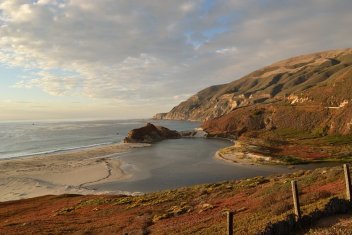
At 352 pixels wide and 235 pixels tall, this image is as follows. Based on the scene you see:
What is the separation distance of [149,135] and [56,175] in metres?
79.2

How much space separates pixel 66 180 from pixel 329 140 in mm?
75282

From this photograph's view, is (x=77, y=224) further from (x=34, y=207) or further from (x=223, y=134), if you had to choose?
(x=223, y=134)

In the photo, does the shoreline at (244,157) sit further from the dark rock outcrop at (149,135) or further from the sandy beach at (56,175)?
the dark rock outcrop at (149,135)

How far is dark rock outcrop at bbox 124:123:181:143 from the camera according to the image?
146 meters

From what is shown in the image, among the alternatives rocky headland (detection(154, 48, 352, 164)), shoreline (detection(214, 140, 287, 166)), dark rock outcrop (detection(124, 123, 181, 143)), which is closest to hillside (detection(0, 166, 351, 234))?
shoreline (detection(214, 140, 287, 166))

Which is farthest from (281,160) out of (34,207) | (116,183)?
(34,207)

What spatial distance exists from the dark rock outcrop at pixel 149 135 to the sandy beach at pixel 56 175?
42.3 m

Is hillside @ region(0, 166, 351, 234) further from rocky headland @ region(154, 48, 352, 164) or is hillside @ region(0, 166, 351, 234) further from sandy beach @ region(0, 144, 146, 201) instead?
rocky headland @ region(154, 48, 352, 164)

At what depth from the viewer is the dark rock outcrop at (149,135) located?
14550cm

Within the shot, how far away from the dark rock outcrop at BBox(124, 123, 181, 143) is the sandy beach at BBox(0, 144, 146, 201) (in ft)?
139

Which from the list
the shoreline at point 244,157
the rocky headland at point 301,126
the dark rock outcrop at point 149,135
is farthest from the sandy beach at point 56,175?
the dark rock outcrop at point 149,135

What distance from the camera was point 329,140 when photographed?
100250 millimetres

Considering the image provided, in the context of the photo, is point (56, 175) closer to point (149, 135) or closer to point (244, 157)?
point (244, 157)

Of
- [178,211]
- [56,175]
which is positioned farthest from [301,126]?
[178,211]
